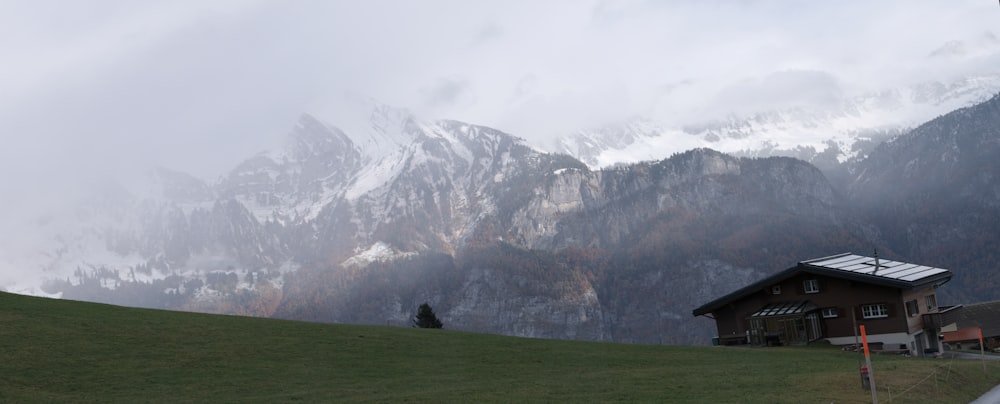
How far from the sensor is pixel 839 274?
76812 mm

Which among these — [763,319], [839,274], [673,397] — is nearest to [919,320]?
[839,274]

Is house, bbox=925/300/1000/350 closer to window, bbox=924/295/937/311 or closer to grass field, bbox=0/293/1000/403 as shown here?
window, bbox=924/295/937/311

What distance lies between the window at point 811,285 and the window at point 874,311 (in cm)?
442

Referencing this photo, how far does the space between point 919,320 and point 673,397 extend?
47.8 metres

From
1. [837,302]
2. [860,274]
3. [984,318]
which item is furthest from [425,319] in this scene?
[984,318]

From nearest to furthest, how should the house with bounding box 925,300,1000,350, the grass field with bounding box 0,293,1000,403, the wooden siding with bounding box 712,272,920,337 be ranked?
the grass field with bounding box 0,293,1000,403
the wooden siding with bounding box 712,272,920,337
the house with bounding box 925,300,1000,350

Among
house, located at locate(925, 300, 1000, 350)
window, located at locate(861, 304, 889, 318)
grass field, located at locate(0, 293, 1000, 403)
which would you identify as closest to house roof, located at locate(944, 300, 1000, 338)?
house, located at locate(925, 300, 1000, 350)

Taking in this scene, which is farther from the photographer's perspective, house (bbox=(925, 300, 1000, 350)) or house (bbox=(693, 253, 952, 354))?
house (bbox=(925, 300, 1000, 350))

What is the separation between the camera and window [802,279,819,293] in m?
79.6

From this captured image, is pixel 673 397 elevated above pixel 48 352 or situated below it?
below

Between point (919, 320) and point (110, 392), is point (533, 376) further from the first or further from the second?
point (919, 320)

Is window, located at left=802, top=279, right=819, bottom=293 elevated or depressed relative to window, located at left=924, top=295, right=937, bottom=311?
elevated

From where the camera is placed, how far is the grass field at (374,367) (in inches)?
1624

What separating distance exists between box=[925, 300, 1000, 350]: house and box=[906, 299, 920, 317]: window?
5.29ft
